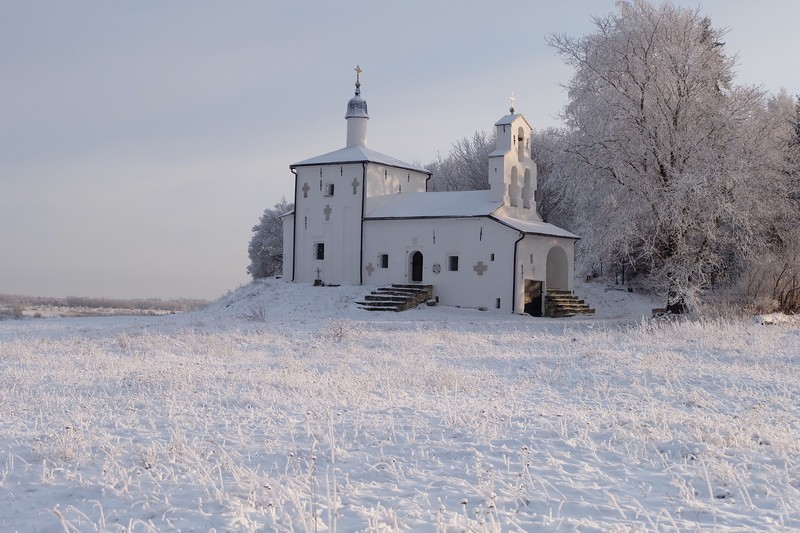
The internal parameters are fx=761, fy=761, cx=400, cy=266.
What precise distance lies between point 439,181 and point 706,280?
1251 inches

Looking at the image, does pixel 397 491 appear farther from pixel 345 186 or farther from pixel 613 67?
pixel 345 186

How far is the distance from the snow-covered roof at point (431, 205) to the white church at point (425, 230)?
0.06m

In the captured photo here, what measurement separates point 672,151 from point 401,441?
2123 cm

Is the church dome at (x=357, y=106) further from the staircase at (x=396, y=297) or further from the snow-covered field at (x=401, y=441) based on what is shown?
the snow-covered field at (x=401, y=441)

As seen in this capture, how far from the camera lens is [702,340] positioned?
18547mm

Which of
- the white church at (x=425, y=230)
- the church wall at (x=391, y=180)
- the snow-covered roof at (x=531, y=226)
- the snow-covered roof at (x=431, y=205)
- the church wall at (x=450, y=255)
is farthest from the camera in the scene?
the church wall at (x=391, y=180)

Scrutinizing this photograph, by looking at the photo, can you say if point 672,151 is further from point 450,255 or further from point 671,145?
point 450,255

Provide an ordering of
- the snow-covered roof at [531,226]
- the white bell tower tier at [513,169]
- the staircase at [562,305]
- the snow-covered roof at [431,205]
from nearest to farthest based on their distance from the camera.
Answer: the snow-covered roof at [531,226] < the staircase at [562,305] < the snow-covered roof at [431,205] < the white bell tower tier at [513,169]

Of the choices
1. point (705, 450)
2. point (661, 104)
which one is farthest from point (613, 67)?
point (705, 450)

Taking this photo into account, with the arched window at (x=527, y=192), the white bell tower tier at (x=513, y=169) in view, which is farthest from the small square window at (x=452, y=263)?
the arched window at (x=527, y=192)

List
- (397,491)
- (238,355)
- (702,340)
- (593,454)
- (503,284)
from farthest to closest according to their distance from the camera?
(503,284), (702,340), (238,355), (593,454), (397,491)

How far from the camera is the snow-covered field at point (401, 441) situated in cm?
611

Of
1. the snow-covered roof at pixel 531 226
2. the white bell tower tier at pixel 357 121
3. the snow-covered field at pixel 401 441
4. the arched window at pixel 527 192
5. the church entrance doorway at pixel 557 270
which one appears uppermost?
the white bell tower tier at pixel 357 121

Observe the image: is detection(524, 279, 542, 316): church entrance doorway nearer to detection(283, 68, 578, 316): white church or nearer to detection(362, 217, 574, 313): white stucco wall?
detection(283, 68, 578, 316): white church
